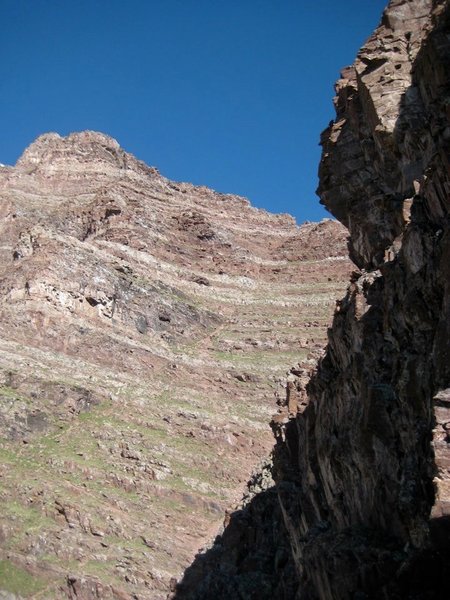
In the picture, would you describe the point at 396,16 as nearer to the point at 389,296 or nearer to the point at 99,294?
the point at 389,296

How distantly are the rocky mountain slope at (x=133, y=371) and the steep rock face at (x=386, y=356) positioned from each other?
10911 millimetres

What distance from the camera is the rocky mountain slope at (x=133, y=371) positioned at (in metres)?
33.2

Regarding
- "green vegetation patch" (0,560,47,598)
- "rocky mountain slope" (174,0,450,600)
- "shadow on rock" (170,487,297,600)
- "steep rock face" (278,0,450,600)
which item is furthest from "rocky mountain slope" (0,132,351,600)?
"steep rock face" (278,0,450,600)

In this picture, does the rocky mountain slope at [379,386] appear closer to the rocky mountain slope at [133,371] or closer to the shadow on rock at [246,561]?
the shadow on rock at [246,561]

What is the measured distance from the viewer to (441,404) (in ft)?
40.6

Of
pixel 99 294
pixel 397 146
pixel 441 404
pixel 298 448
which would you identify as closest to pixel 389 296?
pixel 441 404

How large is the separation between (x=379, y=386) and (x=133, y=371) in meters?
35.9

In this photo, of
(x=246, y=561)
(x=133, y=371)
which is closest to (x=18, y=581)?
(x=246, y=561)

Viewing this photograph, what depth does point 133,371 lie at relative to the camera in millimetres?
50781

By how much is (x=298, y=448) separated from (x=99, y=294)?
30.6 metres

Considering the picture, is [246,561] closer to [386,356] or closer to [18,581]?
[18,581]

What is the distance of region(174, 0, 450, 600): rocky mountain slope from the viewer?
13320 mm

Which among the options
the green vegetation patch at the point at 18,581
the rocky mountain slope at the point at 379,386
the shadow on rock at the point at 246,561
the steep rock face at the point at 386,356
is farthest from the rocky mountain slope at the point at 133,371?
the steep rock face at the point at 386,356

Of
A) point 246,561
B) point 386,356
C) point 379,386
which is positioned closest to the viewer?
point 379,386
